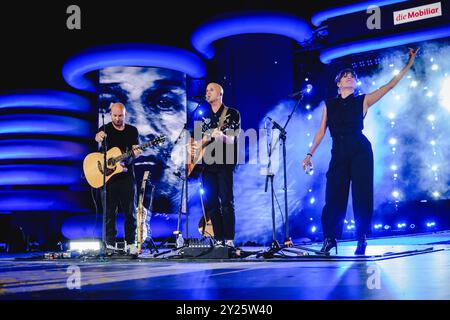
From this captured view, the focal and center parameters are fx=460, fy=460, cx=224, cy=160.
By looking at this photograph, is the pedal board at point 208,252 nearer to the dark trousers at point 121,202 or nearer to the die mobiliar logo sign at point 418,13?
the dark trousers at point 121,202

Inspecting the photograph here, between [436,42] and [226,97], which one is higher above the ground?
[436,42]

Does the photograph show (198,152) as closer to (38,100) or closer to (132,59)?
(132,59)

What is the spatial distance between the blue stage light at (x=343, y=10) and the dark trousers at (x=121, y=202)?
6.51 metres

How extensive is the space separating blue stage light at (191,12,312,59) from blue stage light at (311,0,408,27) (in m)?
0.30

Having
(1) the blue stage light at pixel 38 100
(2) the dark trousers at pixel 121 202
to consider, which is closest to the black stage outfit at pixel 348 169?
(2) the dark trousers at pixel 121 202

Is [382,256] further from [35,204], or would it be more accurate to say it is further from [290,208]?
[35,204]

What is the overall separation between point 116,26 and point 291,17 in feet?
14.0

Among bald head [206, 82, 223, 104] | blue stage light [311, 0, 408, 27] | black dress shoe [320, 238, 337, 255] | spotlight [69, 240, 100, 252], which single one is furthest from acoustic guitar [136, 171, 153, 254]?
blue stage light [311, 0, 408, 27]

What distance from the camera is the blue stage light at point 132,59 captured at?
36.3 feet

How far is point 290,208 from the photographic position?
10664mm

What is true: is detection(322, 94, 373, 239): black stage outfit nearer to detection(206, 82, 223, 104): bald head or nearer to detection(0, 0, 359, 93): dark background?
detection(206, 82, 223, 104): bald head

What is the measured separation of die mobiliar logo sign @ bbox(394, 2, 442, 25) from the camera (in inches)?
Result: 392

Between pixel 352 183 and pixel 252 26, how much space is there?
571cm
